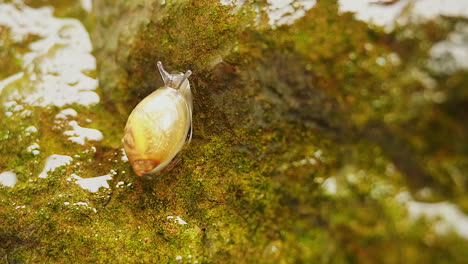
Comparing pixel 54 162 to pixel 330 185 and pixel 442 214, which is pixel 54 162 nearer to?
pixel 330 185

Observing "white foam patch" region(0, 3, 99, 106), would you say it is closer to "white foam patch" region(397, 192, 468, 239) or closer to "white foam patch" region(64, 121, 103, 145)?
"white foam patch" region(64, 121, 103, 145)

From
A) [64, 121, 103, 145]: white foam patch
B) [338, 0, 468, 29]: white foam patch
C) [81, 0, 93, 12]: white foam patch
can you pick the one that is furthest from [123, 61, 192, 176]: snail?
[81, 0, 93, 12]: white foam patch

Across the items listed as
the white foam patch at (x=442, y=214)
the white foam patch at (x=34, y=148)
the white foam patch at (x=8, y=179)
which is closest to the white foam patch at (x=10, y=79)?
the white foam patch at (x=34, y=148)

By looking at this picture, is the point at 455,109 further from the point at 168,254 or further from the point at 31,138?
the point at 31,138

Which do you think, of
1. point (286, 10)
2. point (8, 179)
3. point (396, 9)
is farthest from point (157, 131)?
point (396, 9)

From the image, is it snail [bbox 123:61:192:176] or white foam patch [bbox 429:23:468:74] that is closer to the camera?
white foam patch [bbox 429:23:468:74]
